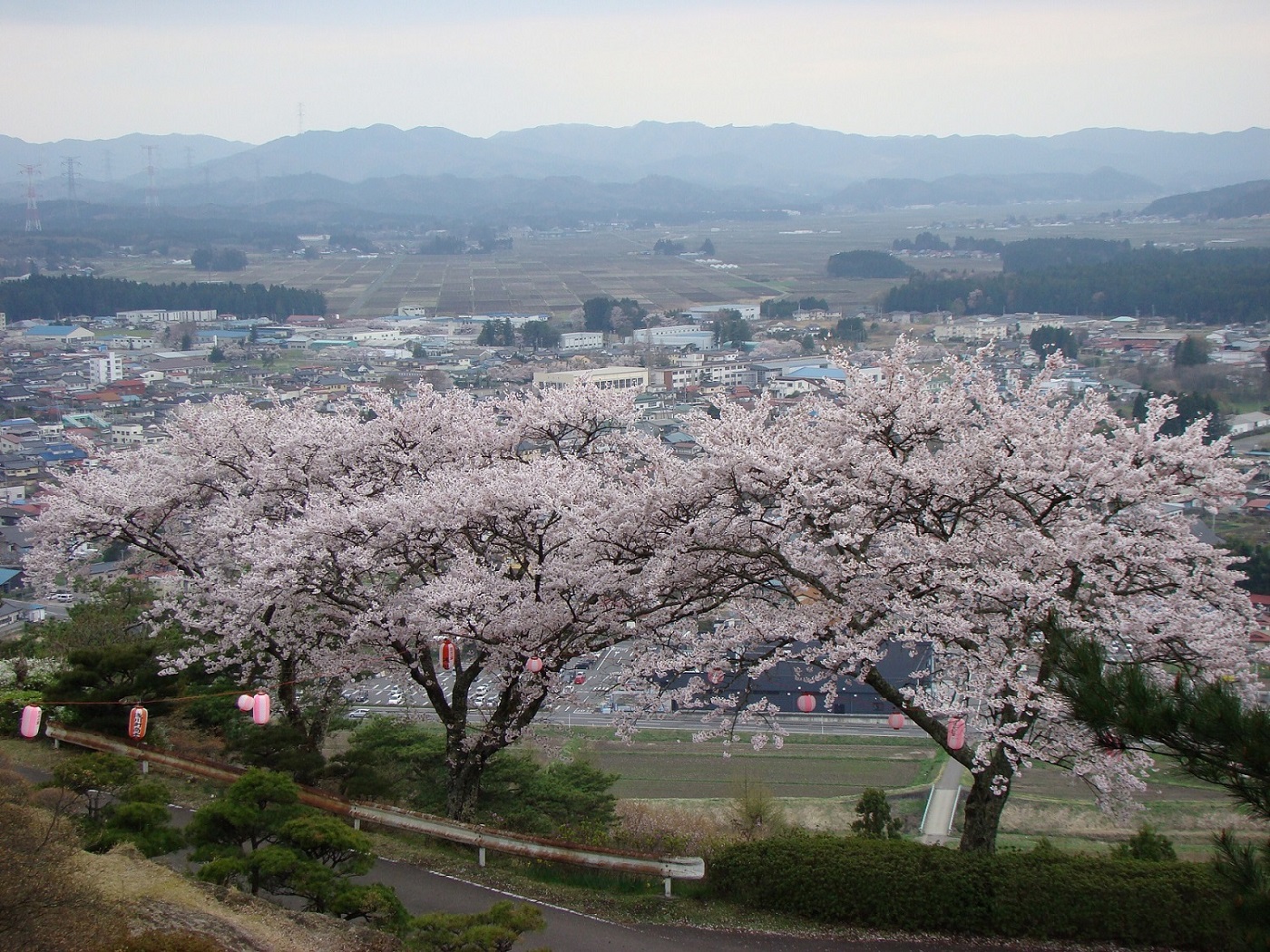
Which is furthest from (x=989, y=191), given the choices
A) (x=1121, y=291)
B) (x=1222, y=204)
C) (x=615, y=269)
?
(x=1121, y=291)

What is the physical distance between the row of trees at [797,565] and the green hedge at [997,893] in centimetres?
50

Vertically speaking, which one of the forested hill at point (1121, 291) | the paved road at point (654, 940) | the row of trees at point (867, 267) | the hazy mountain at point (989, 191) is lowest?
the paved road at point (654, 940)

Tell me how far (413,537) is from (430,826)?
1807mm

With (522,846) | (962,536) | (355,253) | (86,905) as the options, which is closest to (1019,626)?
(962,536)

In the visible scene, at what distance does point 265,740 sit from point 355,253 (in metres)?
78.3

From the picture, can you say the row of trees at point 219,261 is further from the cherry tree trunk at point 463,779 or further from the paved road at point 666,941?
the paved road at point 666,941

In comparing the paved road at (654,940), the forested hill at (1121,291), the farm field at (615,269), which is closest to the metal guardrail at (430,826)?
the paved road at (654,940)

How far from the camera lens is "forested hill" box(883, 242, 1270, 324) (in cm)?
4122

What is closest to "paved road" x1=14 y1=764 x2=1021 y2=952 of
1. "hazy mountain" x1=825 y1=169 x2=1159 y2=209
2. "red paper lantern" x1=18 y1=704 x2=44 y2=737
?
"red paper lantern" x1=18 y1=704 x2=44 y2=737

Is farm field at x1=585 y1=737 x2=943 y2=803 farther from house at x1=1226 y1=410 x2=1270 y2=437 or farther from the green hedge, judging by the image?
house at x1=1226 y1=410 x2=1270 y2=437

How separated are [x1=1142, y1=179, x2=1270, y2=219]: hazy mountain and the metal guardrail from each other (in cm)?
8668

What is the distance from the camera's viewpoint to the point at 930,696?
19.4 ft

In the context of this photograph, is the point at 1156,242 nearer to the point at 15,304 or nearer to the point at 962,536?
the point at 15,304

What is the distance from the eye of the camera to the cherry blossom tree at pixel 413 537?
6770 millimetres
